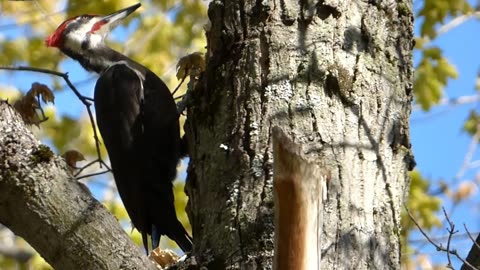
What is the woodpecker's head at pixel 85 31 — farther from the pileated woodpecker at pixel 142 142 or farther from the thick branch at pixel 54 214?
the thick branch at pixel 54 214

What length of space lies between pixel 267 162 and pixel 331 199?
21 centimetres

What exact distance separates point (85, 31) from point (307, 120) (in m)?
2.57

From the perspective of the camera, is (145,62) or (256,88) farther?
(145,62)

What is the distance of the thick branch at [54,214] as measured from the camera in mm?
2137

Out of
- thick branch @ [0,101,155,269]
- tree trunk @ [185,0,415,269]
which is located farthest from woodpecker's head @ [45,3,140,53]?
thick branch @ [0,101,155,269]

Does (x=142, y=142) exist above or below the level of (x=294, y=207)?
above

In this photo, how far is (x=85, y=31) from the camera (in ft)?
15.6

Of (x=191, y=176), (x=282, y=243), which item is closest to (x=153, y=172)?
(x=191, y=176)

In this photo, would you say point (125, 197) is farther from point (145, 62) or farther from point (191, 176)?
point (145, 62)

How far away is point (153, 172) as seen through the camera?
4070mm

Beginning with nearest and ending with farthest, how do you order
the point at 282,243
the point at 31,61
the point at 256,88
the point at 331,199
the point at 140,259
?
the point at 282,243 < the point at 140,259 < the point at 331,199 < the point at 256,88 < the point at 31,61

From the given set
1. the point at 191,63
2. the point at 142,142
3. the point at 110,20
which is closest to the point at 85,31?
the point at 110,20

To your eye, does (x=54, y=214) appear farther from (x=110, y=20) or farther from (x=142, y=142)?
(x=110, y=20)

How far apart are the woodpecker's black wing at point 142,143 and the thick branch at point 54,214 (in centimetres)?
173
